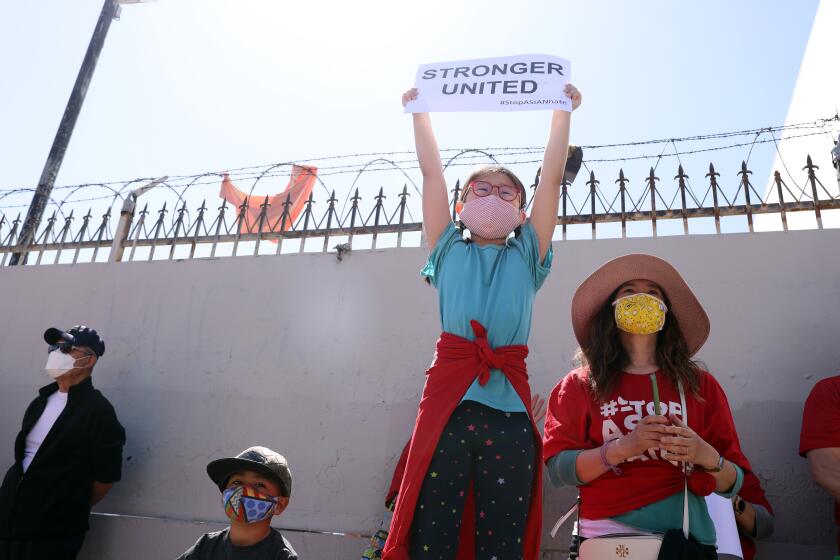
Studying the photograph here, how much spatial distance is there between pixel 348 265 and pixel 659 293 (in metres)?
2.47

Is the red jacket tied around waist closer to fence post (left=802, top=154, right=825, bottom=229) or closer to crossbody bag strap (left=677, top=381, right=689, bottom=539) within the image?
crossbody bag strap (left=677, top=381, right=689, bottom=539)

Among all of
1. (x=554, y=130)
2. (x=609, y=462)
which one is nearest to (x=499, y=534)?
(x=609, y=462)

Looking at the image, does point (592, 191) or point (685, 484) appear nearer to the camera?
point (685, 484)

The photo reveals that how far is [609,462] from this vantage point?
191 cm

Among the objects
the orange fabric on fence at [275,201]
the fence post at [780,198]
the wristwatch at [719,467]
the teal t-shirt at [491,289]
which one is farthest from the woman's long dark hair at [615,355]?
the orange fabric on fence at [275,201]

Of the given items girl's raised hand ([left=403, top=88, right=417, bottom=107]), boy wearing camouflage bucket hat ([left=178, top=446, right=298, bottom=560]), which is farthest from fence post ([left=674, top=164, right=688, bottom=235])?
boy wearing camouflage bucket hat ([left=178, top=446, right=298, bottom=560])

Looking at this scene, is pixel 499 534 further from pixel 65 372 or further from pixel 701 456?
pixel 65 372

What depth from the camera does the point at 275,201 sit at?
215 inches

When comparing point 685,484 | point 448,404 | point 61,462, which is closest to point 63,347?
point 61,462

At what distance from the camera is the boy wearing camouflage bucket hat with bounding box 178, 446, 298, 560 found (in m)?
2.40

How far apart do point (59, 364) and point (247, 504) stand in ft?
6.94

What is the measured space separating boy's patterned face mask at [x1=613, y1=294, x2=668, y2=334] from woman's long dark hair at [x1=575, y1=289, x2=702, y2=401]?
0.10m

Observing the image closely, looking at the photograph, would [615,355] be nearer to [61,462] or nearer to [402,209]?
[402,209]

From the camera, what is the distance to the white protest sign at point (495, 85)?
90.4 inches
